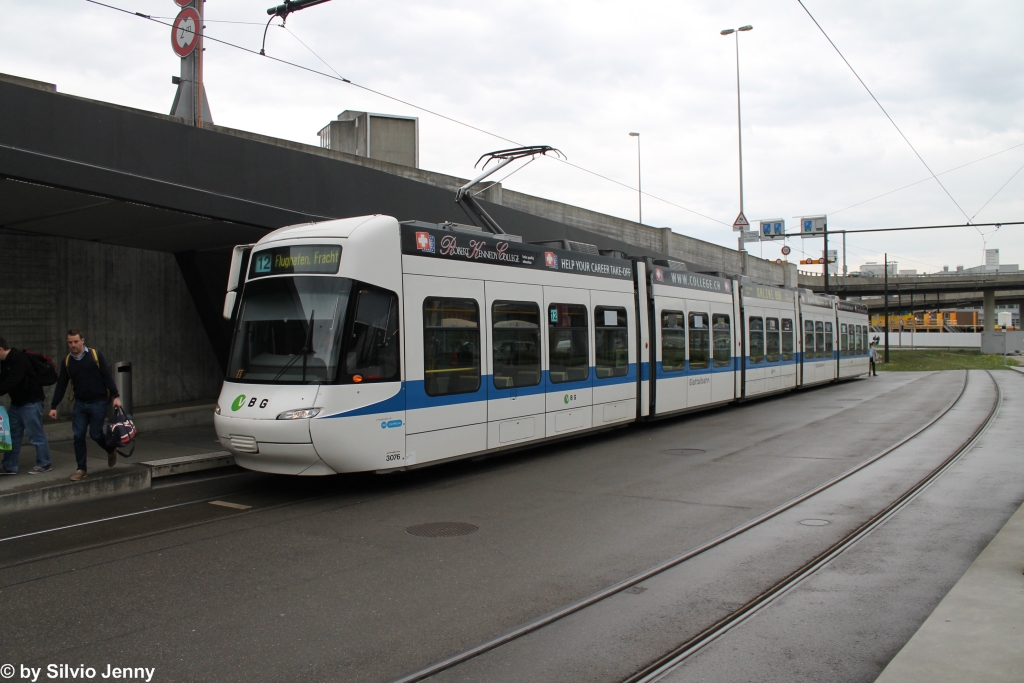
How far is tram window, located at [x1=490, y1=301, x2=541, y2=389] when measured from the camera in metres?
10.5

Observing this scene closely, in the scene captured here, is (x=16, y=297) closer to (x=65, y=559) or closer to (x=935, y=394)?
(x=65, y=559)

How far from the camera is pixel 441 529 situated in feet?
23.8

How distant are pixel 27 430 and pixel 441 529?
5634 millimetres

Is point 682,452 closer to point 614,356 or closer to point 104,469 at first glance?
point 614,356

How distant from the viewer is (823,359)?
26266mm

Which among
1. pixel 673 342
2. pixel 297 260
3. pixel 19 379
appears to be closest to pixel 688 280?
pixel 673 342

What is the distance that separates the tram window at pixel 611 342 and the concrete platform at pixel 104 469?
622 centimetres

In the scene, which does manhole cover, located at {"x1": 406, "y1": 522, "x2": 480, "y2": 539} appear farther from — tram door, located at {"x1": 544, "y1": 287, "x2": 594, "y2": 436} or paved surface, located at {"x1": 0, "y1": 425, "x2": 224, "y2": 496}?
paved surface, located at {"x1": 0, "y1": 425, "x2": 224, "y2": 496}

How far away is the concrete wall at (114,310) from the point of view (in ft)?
41.0

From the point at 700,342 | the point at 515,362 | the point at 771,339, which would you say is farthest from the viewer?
the point at 771,339

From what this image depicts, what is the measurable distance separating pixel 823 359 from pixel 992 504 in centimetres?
1920

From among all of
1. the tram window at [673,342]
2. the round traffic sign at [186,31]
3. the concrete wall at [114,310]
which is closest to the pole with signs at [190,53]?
the round traffic sign at [186,31]

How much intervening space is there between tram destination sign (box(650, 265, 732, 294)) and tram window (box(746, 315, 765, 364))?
1.68m

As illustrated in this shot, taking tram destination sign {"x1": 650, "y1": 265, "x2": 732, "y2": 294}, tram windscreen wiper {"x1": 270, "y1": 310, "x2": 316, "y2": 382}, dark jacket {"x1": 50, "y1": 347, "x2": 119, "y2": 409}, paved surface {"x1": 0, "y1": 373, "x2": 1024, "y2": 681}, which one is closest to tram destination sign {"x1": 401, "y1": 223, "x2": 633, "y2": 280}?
tram windscreen wiper {"x1": 270, "y1": 310, "x2": 316, "y2": 382}
